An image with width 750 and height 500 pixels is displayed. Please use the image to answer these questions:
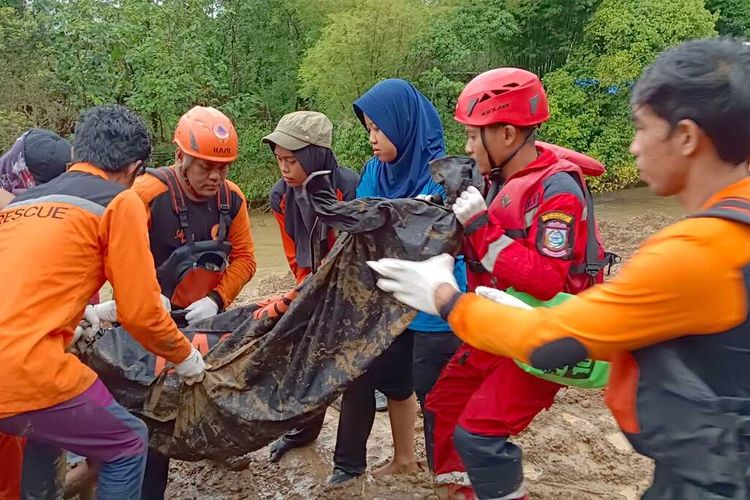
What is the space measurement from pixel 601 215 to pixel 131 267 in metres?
13.9

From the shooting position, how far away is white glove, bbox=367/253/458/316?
6.63 feet

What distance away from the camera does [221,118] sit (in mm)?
3641

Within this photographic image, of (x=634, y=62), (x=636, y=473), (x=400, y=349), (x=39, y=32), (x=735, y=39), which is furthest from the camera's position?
(x=634, y=62)

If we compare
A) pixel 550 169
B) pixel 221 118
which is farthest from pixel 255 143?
pixel 550 169

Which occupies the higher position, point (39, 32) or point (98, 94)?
point (39, 32)

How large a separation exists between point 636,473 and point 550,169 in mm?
2149

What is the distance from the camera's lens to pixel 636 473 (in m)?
3.98

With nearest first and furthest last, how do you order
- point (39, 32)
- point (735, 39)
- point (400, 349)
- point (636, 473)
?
point (735, 39)
point (400, 349)
point (636, 473)
point (39, 32)

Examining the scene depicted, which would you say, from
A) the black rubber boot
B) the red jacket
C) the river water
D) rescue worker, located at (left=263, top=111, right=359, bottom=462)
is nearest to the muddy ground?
the black rubber boot

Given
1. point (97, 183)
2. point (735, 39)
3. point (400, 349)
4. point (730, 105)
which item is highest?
point (735, 39)

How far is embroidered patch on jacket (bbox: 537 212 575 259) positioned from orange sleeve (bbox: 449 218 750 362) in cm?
92

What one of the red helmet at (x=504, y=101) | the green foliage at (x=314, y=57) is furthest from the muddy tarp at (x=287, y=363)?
the green foliage at (x=314, y=57)

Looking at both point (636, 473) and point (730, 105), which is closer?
point (730, 105)

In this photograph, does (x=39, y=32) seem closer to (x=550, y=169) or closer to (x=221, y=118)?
(x=221, y=118)
